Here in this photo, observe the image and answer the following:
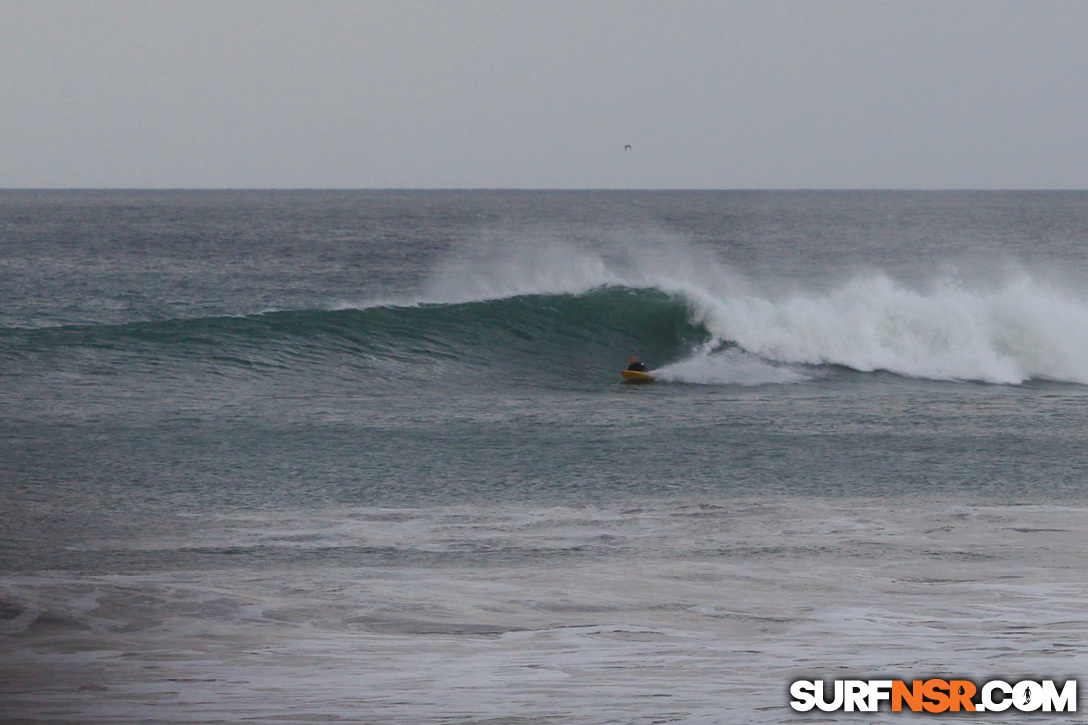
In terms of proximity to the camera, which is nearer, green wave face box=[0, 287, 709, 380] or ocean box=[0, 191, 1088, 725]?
ocean box=[0, 191, 1088, 725]

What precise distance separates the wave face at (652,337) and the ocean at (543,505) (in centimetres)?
11

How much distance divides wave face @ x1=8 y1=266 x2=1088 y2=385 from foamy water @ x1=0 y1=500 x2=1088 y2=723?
10.8 m

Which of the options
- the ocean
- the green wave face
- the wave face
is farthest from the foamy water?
the green wave face

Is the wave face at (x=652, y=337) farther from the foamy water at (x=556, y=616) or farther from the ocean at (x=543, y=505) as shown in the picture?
the foamy water at (x=556, y=616)

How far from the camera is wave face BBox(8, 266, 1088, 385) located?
2255 cm

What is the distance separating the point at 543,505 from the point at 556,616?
3891 mm

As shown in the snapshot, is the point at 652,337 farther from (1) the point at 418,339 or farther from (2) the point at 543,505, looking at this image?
(2) the point at 543,505

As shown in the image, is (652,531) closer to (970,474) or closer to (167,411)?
(970,474)

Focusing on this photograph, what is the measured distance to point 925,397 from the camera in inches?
801

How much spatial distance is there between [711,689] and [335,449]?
922 centimetres

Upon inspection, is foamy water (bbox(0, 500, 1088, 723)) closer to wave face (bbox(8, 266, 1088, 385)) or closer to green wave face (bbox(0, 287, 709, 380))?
wave face (bbox(8, 266, 1088, 385))

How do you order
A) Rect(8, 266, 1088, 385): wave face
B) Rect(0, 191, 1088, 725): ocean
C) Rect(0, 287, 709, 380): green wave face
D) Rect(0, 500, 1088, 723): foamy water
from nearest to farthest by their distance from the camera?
Rect(0, 500, 1088, 723): foamy water → Rect(0, 191, 1088, 725): ocean → Rect(0, 287, 709, 380): green wave face → Rect(8, 266, 1088, 385): wave face

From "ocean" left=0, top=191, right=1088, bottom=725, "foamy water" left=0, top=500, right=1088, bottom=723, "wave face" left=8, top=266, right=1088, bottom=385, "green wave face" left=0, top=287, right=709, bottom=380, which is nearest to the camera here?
"foamy water" left=0, top=500, right=1088, bottom=723

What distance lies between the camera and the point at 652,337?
26406mm
